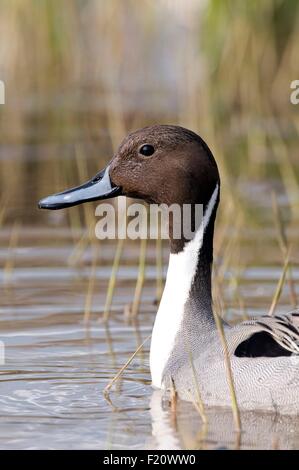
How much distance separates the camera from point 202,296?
6.77 m

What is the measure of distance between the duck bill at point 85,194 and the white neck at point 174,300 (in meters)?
0.50

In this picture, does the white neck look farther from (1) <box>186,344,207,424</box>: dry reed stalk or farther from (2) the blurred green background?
(2) the blurred green background

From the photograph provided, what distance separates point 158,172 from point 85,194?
0.41 meters

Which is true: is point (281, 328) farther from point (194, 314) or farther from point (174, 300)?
point (174, 300)

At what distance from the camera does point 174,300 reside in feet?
22.1

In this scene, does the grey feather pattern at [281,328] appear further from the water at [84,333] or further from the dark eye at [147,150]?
the dark eye at [147,150]

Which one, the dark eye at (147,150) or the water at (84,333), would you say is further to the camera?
the dark eye at (147,150)

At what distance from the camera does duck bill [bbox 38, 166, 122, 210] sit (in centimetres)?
687

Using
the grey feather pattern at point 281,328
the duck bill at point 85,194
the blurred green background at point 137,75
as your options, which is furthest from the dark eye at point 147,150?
the blurred green background at point 137,75

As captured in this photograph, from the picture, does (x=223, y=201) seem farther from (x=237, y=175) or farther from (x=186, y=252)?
(x=186, y=252)

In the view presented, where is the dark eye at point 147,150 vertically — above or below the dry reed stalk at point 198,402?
above

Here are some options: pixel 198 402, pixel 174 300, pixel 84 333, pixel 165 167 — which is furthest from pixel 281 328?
pixel 84 333

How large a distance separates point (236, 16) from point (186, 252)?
30.4ft

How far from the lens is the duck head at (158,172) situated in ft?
22.1
